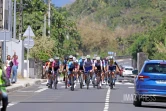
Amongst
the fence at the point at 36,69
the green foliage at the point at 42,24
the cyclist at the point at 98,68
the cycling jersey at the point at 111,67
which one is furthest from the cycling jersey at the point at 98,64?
the green foliage at the point at 42,24

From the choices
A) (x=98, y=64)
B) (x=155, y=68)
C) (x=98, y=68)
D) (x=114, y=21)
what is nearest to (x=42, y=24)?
(x=98, y=64)

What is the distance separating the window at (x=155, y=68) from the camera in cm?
2280

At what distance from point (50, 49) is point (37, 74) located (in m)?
9.03

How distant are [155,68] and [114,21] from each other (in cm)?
13164

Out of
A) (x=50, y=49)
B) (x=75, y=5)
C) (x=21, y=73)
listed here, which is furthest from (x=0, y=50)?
(x=75, y=5)

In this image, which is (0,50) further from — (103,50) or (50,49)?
(103,50)

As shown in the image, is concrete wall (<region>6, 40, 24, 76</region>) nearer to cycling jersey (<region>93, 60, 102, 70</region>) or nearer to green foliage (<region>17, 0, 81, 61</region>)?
cycling jersey (<region>93, 60, 102, 70</region>)

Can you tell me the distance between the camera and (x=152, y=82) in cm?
2270

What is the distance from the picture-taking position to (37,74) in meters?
51.6

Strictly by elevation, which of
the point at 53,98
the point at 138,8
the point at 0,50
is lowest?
the point at 53,98

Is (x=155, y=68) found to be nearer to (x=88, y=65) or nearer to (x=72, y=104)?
(x=72, y=104)

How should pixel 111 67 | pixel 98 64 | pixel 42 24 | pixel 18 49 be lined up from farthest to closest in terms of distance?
1. pixel 42 24
2. pixel 18 49
3. pixel 98 64
4. pixel 111 67

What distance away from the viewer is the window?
22.8m

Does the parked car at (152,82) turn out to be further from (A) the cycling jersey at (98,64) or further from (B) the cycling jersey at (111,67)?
(A) the cycling jersey at (98,64)
